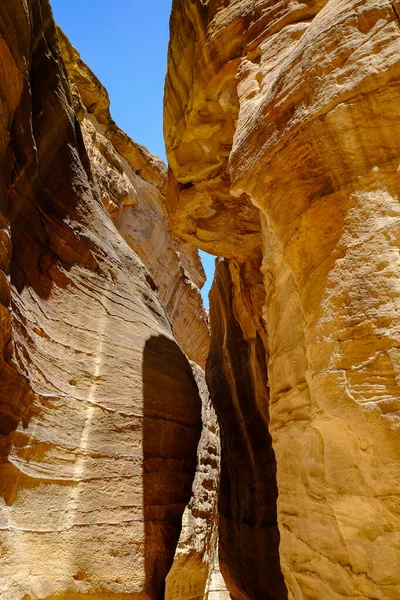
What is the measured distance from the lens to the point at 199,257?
18.1 m

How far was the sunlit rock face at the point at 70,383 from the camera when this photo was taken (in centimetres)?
350

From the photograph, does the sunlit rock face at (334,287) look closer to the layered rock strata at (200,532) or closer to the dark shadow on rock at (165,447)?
the layered rock strata at (200,532)

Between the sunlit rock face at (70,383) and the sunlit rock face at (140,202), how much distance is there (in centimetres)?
590

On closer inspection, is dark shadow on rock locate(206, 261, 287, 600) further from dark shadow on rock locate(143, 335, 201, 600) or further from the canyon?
dark shadow on rock locate(143, 335, 201, 600)

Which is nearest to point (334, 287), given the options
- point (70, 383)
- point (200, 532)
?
point (70, 383)

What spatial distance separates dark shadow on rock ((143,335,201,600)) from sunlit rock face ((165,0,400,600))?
1434 mm

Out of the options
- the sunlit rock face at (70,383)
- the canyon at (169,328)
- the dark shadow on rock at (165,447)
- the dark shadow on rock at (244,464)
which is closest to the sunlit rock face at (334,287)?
the canyon at (169,328)

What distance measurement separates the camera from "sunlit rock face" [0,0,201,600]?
3.50m

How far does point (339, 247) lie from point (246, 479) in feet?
20.8

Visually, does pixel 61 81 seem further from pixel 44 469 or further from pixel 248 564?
pixel 248 564

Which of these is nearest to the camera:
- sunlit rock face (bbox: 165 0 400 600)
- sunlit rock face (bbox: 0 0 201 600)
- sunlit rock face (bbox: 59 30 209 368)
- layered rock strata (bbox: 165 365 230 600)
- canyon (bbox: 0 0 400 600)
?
sunlit rock face (bbox: 165 0 400 600)

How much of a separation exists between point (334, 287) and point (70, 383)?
2.89 metres

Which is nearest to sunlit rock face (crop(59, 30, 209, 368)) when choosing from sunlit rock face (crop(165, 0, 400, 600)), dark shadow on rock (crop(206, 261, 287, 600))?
dark shadow on rock (crop(206, 261, 287, 600))

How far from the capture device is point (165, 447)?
4.72m
